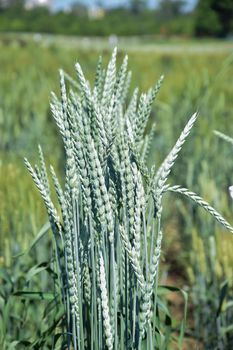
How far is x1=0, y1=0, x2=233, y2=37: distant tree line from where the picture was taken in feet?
153

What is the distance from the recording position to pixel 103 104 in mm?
1034

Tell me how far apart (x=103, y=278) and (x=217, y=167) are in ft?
7.62

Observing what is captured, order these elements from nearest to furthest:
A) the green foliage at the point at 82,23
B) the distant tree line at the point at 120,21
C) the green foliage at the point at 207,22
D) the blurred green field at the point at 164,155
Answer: the blurred green field at the point at 164,155, the green foliage at the point at 207,22, the distant tree line at the point at 120,21, the green foliage at the point at 82,23

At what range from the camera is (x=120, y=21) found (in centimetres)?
5334

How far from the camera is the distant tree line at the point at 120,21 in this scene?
153ft

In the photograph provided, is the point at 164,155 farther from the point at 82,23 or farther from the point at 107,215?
the point at 82,23

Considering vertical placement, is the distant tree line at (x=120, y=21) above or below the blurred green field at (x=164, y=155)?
above

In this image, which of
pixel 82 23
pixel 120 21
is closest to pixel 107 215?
pixel 82 23

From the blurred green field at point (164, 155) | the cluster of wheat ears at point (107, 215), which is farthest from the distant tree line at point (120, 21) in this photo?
the cluster of wheat ears at point (107, 215)

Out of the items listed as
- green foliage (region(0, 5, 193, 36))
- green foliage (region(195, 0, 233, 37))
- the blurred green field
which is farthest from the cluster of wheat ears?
green foliage (region(0, 5, 193, 36))

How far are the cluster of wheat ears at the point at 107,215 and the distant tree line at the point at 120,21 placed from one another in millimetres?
42369

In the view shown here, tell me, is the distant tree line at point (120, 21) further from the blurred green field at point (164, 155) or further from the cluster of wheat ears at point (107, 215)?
the cluster of wheat ears at point (107, 215)

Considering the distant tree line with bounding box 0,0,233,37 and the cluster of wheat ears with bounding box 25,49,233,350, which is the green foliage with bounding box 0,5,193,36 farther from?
the cluster of wheat ears with bounding box 25,49,233,350

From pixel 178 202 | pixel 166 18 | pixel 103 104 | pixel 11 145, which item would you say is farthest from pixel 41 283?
pixel 166 18
